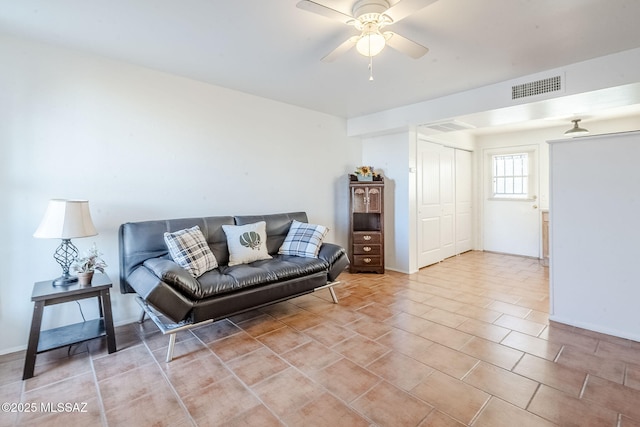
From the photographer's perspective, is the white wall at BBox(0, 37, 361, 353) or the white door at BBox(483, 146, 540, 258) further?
the white door at BBox(483, 146, 540, 258)

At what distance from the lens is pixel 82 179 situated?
2.67 metres

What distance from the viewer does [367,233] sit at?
459 centimetres

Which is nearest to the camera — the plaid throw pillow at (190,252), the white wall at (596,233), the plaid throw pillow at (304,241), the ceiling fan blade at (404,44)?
the ceiling fan blade at (404,44)

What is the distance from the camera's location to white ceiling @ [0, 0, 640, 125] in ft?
6.66

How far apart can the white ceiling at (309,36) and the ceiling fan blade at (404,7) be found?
0.33 m

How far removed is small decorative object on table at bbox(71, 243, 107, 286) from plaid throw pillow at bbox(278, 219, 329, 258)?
1746mm

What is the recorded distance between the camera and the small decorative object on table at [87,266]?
232 cm

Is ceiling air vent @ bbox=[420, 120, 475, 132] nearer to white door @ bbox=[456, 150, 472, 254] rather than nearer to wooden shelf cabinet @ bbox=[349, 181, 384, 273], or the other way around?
wooden shelf cabinet @ bbox=[349, 181, 384, 273]

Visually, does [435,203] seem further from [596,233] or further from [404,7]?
[404,7]

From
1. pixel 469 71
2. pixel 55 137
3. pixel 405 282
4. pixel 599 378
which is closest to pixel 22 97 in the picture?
pixel 55 137

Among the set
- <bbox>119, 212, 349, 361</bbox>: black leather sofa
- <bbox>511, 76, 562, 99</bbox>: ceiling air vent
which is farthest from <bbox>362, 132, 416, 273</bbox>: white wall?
<bbox>119, 212, 349, 361</bbox>: black leather sofa

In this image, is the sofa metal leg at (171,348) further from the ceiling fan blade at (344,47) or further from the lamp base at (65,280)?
the ceiling fan blade at (344,47)

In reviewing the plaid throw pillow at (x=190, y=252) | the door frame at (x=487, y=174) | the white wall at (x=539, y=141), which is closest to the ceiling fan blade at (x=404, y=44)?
the plaid throw pillow at (x=190, y=252)

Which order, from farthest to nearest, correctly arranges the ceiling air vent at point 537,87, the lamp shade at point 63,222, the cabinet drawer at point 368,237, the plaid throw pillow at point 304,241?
1. the cabinet drawer at point 368,237
2. the plaid throw pillow at point 304,241
3. the ceiling air vent at point 537,87
4. the lamp shade at point 63,222
